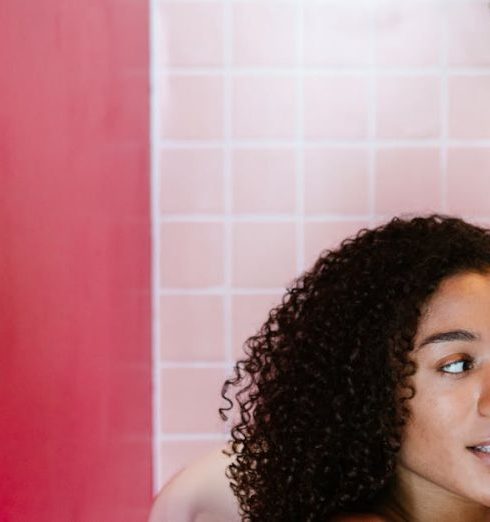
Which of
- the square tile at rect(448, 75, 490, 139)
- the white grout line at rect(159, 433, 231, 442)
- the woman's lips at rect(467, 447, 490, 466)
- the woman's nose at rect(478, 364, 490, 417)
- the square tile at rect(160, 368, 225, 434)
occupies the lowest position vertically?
the white grout line at rect(159, 433, 231, 442)

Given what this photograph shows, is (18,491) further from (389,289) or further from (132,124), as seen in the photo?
(132,124)

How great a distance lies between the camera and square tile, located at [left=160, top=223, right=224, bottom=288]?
6.73 ft

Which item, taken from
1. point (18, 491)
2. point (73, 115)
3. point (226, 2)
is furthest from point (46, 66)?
point (226, 2)

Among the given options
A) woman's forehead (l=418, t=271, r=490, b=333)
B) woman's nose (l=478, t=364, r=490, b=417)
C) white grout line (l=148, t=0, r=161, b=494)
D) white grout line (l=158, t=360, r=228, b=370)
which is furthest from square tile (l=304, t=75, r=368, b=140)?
woman's nose (l=478, t=364, r=490, b=417)

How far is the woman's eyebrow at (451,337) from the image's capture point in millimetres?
1187

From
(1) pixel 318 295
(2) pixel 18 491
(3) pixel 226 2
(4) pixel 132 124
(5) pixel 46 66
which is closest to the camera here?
(2) pixel 18 491

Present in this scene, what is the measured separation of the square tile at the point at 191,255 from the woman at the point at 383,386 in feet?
2.21

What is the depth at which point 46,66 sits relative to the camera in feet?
3.43

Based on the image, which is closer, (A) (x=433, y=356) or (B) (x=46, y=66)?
(B) (x=46, y=66)

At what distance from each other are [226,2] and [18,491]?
1353 millimetres

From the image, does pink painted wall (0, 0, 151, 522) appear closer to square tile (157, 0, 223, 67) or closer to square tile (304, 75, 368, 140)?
square tile (157, 0, 223, 67)

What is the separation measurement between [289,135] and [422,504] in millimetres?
974

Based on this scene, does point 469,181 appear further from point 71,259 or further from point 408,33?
point 71,259

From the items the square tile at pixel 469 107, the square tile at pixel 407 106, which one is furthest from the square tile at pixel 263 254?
the square tile at pixel 469 107
